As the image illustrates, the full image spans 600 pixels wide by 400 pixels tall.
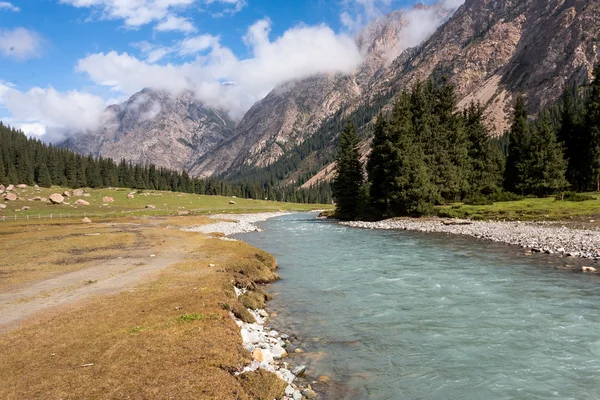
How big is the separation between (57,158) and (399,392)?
20686cm

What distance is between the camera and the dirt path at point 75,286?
51.8 ft

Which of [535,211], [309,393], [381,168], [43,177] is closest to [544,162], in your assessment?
[535,211]

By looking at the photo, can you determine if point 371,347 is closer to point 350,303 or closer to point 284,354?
point 284,354

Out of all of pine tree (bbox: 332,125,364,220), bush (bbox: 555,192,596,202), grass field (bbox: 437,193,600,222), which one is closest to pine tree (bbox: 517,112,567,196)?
bush (bbox: 555,192,596,202)

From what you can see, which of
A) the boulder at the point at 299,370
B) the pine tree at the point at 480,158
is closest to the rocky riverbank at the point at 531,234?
the pine tree at the point at 480,158

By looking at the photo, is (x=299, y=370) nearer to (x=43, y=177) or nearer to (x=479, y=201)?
(x=479, y=201)

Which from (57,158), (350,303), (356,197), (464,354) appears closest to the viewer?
(464,354)

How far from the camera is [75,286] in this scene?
808 inches

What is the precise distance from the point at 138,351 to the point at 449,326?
12.8 m

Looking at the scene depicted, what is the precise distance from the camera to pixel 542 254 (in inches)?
1222

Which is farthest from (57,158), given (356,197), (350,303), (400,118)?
(350,303)

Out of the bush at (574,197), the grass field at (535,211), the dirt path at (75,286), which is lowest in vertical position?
the dirt path at (75,286)

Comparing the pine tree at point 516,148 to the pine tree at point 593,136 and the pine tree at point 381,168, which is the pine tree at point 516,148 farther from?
the pine tree at point 381,168

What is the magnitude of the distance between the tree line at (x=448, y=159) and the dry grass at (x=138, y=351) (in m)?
56.5
